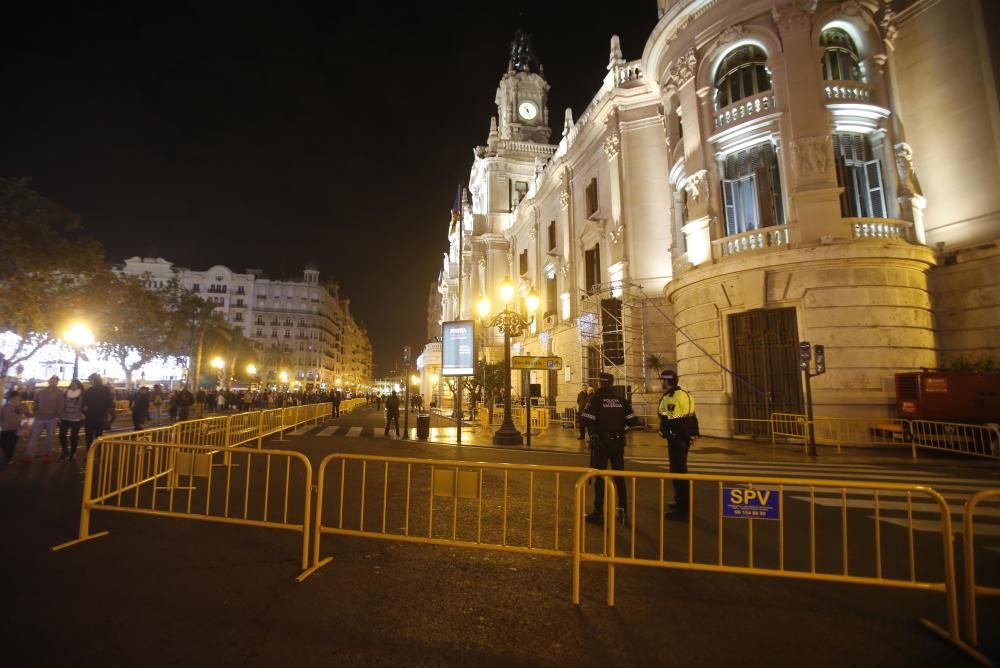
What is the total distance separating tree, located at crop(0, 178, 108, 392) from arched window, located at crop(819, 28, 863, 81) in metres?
32.2

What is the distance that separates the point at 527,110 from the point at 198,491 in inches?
1810

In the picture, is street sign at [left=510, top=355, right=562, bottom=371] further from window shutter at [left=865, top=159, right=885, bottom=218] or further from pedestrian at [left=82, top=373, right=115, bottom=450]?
window shutter at [left=865, top=159, right=885, bottom=218]

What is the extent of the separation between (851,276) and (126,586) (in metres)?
17.8

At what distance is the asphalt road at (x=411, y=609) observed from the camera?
3.22 meters

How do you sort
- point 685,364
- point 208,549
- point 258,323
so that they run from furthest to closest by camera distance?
1. point 258,323
2. point 685,364
3. point 208,549

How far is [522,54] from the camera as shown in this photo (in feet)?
159

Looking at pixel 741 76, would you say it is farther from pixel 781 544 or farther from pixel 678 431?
pixel 781 544

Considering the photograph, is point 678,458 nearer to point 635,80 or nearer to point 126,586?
point 126,586

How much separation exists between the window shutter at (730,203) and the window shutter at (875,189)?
4100 millimetres

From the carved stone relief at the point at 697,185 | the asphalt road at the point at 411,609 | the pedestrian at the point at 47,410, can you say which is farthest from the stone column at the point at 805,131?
the pedestrian at the point at 47,410

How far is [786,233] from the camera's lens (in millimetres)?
15711

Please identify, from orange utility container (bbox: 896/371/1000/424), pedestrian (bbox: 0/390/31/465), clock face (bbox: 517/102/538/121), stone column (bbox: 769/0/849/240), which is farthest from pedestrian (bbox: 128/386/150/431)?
clock face (bbox: 517/102/538/121)

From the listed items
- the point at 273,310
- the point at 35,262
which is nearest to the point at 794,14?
the point at 35,262

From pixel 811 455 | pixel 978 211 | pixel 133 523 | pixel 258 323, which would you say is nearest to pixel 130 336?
pixel 133 523
